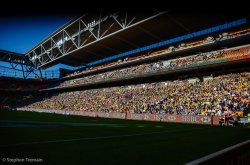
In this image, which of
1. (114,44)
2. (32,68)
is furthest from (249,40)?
(32,68)

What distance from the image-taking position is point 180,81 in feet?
129

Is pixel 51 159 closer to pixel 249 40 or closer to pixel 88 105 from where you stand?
pixel 249 40

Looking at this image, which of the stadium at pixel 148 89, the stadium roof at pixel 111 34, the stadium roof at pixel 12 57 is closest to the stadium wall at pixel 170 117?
the stadium at pixel 148 89

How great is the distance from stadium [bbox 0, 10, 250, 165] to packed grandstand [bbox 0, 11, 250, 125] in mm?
152

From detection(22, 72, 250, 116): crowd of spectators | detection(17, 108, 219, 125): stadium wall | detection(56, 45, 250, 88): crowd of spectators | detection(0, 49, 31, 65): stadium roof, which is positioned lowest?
detection(17, 108, 219, 125): stadium wall

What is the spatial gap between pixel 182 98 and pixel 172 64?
38.1 feet

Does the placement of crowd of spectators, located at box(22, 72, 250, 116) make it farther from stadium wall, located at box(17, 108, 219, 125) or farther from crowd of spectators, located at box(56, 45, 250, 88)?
crowd of spectators, located at box(56, 45, 250, 88)

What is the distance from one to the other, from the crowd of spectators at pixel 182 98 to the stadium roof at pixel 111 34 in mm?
9190

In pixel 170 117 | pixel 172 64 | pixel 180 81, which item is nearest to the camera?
pixel 170 117

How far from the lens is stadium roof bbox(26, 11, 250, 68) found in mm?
39841

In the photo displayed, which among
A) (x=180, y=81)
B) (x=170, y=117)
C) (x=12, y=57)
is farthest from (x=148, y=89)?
(x=12, y=57)

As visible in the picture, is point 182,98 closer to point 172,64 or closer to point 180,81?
point 180,81

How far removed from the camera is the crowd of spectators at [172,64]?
1342 inches

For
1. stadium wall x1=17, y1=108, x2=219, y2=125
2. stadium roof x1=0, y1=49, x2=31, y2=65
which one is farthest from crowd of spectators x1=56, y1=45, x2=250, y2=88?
stadium roof x1=0, y1=49, x2=31, y2=65
